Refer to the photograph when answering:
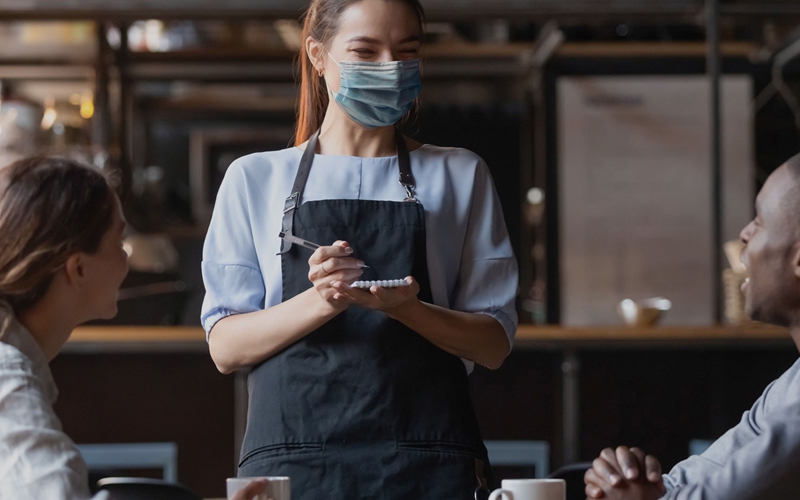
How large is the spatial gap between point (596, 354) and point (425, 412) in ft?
7.22

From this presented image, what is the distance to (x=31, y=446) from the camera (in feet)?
3.57

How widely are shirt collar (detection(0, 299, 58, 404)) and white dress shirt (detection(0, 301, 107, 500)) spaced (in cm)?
7

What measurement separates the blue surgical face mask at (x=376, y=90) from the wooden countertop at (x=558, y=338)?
1879 millimetres

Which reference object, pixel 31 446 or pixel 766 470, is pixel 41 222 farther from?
pixel 766 470

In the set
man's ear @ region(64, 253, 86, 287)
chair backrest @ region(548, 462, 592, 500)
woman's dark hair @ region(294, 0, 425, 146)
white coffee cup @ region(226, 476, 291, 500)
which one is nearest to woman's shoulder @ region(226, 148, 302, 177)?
woman's dark hair @ region(294, 0, 425, 146)

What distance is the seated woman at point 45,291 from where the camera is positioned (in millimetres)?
1084

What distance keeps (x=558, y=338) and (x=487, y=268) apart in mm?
1909

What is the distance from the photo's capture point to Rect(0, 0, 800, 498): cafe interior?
3.51 metres

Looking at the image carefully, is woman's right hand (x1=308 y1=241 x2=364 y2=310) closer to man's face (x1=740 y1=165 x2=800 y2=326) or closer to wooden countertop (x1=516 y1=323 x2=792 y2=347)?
man's face (x1=740 y1=165 x2=800 y2=326)

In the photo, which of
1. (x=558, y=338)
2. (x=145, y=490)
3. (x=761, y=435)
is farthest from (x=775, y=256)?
(x=558, y=338)

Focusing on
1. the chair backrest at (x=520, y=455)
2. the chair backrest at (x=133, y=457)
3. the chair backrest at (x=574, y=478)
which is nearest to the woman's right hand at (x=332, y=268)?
the chair backrest at (x=574, y=478)

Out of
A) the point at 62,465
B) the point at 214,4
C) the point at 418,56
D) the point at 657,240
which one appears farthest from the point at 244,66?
the point at 62,465

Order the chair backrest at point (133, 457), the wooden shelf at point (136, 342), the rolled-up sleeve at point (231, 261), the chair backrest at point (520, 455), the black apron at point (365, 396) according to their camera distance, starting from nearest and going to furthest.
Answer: the black apron at point (365, 396)
the rolled-up sleeve at point (231, 261)
the chair backrest at point (520, 455)
the chair backrest at point (133, 457)
the wooden shelf at point (136, 342)

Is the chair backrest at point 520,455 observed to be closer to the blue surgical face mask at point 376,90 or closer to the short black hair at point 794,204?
the blue surgical face mask at point 376,90
